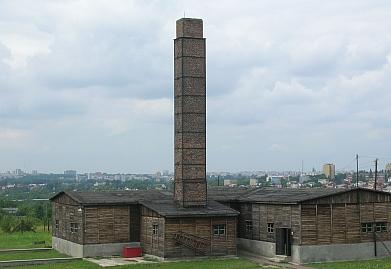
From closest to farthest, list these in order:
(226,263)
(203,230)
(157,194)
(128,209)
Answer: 1. (226,263)
2. (203,230)
3. (128,209)
4. (157,194)

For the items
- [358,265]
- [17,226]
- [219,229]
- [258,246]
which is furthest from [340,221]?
[17,226]

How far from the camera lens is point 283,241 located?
146 feet

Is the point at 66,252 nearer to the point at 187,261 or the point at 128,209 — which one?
the point at 128,209

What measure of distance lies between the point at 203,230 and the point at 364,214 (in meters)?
11.0

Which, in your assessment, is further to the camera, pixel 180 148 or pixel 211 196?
pixel 211 196

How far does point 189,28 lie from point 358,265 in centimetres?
1962

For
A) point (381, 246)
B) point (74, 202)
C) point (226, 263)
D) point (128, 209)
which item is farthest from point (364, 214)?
point (74, 202)

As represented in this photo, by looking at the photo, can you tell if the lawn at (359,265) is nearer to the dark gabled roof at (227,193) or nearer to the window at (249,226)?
the window at (249,226)

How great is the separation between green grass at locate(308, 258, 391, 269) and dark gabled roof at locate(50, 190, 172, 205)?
14005 mm

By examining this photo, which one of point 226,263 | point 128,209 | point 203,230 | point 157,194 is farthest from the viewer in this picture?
point 157,194

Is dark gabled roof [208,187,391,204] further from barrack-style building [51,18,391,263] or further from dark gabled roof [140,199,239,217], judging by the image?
dark gabled roof [140,199,239,217]

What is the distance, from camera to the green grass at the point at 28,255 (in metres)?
45.5

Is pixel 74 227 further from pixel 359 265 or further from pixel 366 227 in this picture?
pixel 366 227

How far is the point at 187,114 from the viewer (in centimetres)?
4606
